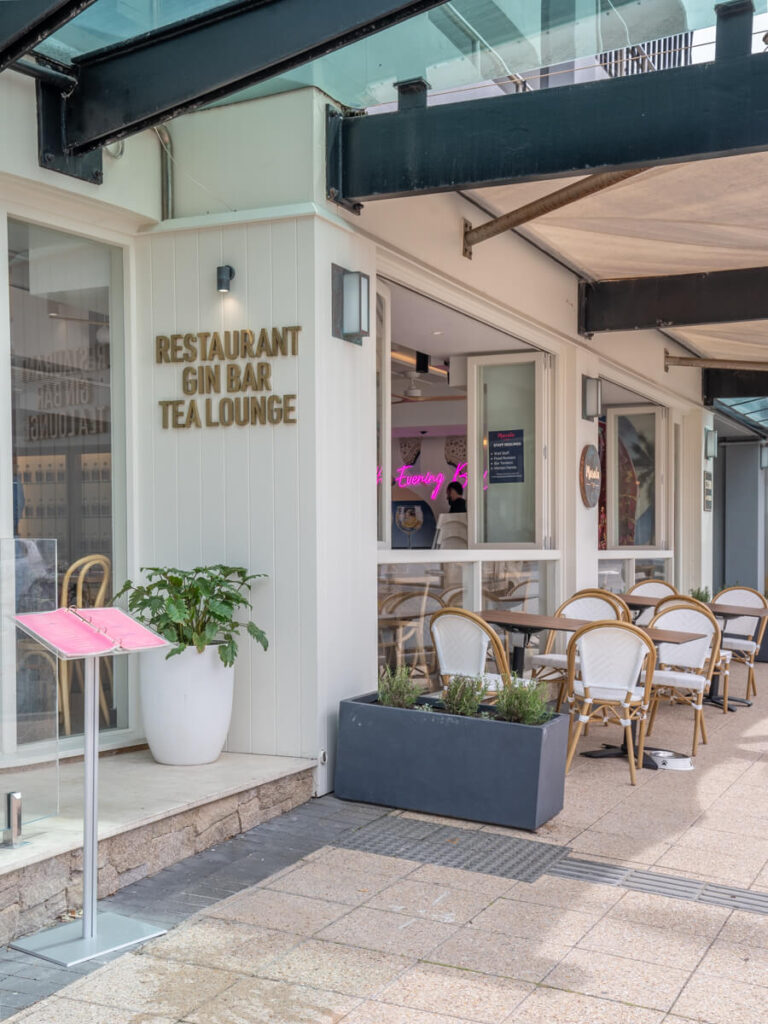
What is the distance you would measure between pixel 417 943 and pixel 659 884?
1073mm

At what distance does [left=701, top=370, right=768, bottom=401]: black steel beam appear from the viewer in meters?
11.7

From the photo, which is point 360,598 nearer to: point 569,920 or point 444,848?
point 444,848

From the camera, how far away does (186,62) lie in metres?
3.92

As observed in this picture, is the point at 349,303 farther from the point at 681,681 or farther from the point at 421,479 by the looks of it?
the point at 421,479

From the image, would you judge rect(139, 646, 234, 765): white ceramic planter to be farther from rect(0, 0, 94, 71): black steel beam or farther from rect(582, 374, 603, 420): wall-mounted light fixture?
rect(582, 374, 603, 420): wall-mounted light fixture

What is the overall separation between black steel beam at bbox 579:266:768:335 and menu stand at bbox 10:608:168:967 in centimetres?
548

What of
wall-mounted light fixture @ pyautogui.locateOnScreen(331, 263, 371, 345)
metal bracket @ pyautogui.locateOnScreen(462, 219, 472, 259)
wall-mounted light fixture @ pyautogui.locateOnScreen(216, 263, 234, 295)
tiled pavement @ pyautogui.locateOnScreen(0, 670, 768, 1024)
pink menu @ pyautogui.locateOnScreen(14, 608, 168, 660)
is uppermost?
metal bracket @ pyautogui.locateOnScreen(462, 219, 472, 259)

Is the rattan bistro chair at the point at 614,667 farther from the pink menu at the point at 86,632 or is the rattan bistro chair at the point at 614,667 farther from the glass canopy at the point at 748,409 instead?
the glass canopy at the point at 748,409

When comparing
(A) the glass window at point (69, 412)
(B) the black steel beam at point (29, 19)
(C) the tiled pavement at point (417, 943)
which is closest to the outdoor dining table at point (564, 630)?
(C) the tiled pavement at point (417, 943)

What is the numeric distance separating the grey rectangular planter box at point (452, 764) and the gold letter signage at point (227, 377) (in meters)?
1.44

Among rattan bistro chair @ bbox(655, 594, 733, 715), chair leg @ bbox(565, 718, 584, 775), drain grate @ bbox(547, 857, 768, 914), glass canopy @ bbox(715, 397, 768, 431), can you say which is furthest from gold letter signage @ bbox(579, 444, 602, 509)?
glass canopy @ bbox(715, 397, 768, 431)

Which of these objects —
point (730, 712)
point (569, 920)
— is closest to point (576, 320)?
point (730, 712)

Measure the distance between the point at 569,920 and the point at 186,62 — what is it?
11.1 ft

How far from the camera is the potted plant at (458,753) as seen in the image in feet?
14.1
